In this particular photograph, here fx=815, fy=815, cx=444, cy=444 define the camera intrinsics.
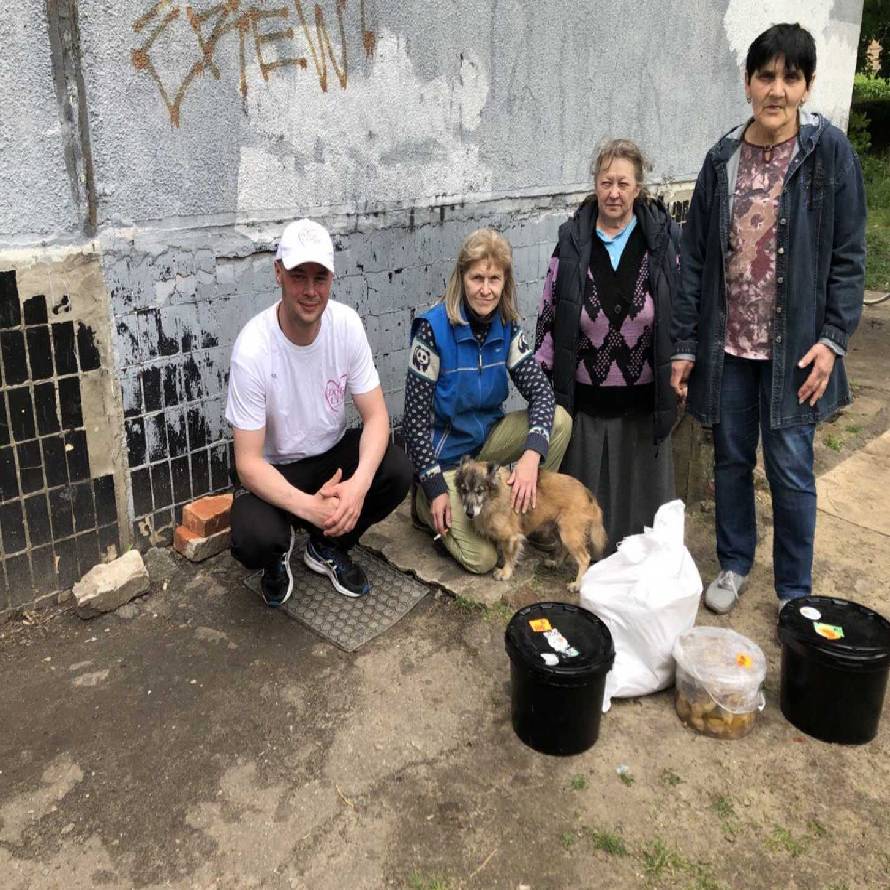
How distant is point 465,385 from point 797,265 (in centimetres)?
155

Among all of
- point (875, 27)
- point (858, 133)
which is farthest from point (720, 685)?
point (875, 27)

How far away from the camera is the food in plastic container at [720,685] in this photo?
9.70 feet


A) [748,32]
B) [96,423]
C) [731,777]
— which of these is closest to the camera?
[731,777]

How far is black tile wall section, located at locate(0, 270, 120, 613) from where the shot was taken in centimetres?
336

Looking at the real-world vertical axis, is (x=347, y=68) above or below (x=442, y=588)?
above

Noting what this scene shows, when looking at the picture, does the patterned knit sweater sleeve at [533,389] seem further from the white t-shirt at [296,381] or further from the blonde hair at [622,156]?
the blonde hair at [622,156]

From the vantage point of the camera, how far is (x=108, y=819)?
8.63 ft

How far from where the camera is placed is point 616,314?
3.84 m

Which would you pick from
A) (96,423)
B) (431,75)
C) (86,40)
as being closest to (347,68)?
(431,75)

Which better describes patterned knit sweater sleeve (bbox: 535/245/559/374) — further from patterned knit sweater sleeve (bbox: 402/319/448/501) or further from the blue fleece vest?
patterned knit sweater sleeve (bbox: 402/319/448/501)

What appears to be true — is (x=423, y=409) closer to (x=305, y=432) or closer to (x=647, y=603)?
(x=305, y=432)

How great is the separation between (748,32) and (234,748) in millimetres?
7404

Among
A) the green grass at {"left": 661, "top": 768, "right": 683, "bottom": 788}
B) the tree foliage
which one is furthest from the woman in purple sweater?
the tree foliage

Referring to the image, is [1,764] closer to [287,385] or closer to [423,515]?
[287,385]
